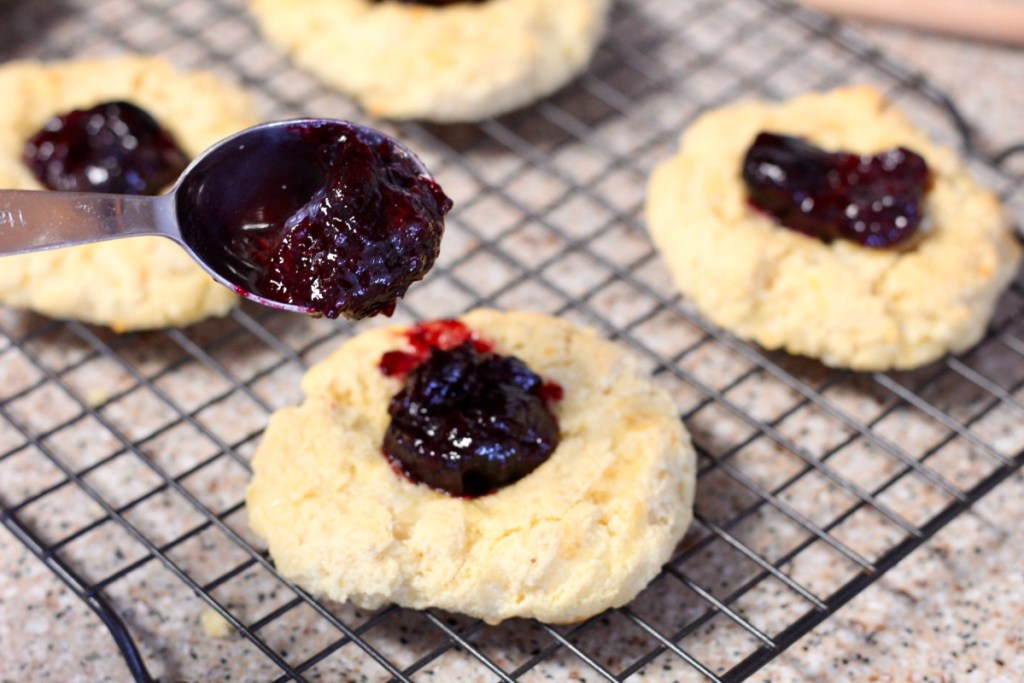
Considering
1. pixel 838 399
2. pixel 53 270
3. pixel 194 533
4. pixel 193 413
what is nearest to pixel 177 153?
pixel 53 270

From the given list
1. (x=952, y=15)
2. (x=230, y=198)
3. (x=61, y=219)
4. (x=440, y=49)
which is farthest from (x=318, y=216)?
(x=952, y=15)

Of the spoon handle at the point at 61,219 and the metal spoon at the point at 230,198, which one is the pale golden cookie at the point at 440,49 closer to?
the metal spoon at the point at 230,198

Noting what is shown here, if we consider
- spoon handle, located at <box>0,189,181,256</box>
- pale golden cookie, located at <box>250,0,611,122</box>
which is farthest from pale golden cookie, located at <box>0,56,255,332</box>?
spoon handle, located at <box>0,189,181,256</box>

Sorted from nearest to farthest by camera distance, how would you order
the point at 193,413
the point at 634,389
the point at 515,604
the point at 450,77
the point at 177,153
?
the point at 515,604, the point at 634,389, the point at 193,413, the point at 177,153, the point at 450,77

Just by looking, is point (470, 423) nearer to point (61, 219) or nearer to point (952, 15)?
point (61, 219)

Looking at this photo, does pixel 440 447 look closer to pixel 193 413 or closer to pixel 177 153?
pixel 193 413

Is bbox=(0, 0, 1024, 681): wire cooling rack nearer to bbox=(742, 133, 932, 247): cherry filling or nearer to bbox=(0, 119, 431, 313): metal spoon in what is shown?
bbox=(742, 133, 932, 247): cherry filling
